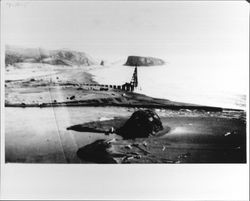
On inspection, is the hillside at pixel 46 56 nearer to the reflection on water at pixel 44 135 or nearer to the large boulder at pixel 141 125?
the reflection on water at pixel 44 135

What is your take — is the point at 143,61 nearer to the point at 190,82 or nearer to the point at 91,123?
the point at 190,82

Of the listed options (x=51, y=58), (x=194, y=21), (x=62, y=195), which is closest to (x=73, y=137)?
(x=62, y=195)

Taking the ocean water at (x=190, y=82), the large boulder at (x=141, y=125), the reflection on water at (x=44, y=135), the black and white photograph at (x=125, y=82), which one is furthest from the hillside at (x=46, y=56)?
the large boulder at (x=141, y=125)

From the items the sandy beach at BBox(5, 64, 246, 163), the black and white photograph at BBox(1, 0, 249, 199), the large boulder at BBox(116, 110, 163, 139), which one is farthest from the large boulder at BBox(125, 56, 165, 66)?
the large boulder at BBox(116, 110, 163, 139)

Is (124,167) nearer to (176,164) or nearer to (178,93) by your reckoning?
(176,164)

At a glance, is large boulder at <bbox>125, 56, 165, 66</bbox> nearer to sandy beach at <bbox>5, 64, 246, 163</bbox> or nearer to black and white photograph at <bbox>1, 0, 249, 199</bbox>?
black and white photograph at <bbox>1, 0, 249, 199</bbox>

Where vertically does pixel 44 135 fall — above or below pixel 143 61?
below

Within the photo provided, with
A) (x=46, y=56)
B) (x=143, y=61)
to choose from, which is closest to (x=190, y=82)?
(x=143, y=61)
